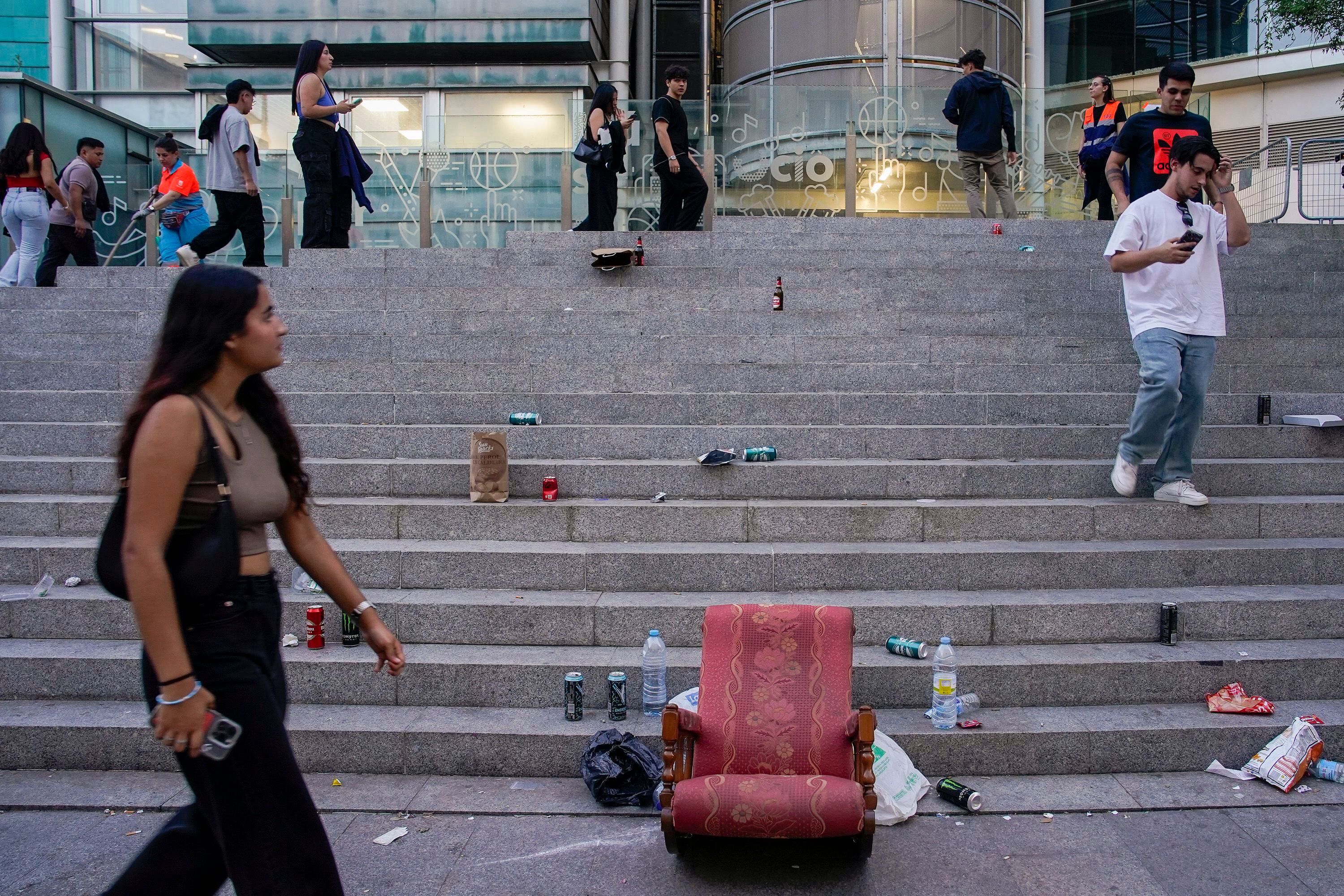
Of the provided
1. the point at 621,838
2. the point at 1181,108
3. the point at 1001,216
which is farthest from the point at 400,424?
the point at 1001,216

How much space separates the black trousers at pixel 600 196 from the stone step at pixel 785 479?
5.30m

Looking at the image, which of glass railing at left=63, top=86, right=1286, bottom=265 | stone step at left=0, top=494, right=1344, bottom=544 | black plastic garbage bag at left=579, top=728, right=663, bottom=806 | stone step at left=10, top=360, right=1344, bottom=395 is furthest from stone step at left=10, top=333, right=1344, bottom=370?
glass railing at left=63, top=86, right=1286, bottom=265

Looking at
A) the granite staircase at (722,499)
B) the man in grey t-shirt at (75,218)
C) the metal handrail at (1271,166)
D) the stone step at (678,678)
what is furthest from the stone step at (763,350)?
the metal handrail at (1271,166)

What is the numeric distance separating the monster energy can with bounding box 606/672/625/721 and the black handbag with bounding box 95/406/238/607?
2594 millimetres

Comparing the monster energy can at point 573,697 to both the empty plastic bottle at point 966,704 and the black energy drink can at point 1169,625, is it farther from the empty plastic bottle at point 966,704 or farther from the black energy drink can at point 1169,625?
the black energy drink can at point 1169,625

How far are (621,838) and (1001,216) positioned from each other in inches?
449

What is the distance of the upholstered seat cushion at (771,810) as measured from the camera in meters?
3.82

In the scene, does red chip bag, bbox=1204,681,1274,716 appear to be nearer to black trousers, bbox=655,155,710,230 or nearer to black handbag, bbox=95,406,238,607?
black handbag, bbox=95,406,238,607

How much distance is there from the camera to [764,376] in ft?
25.7

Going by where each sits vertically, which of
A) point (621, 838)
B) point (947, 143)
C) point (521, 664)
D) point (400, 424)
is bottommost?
point (621, 838)

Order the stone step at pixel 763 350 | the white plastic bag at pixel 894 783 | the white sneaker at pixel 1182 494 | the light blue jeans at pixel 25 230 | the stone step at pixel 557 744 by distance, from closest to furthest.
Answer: the white plastic bag at pixel 894 783 < the stone step at pixel 557 744 < the white sneaker at pixel 1182 494 < the stone step at pixel 763 350 < the light blue jeans at pixel 25 230

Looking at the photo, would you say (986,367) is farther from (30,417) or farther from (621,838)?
(30,417)

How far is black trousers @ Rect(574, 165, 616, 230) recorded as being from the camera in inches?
441

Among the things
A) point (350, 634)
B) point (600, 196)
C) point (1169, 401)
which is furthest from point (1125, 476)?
point (600, 196)
